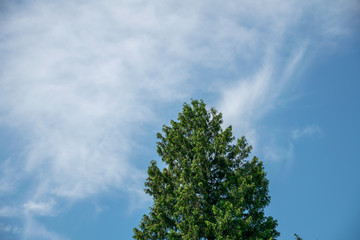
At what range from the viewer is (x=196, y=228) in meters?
13.3

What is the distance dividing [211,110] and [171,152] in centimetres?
407

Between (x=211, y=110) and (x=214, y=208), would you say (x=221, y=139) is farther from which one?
(x=214, y=208)


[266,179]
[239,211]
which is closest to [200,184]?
[239,211]

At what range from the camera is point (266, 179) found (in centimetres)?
1518

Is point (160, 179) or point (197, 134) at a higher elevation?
point (197, 134)

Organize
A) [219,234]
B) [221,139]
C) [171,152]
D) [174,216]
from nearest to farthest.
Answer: [219,234], [174,216], [221,139], [171,152]

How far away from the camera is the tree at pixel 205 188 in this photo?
13492 mm

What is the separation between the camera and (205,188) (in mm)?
15102

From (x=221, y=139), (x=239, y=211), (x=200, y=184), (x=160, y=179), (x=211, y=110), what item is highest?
(x=211, y=110)

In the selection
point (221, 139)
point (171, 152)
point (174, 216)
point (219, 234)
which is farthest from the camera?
point (171, 152)

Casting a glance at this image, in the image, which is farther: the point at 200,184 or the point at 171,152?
the point at 171,152

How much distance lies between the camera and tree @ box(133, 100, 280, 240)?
13492 mm

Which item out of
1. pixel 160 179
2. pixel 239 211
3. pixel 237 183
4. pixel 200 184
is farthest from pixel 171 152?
pixel 239 211

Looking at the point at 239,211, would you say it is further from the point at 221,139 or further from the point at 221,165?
the point at 221,139
